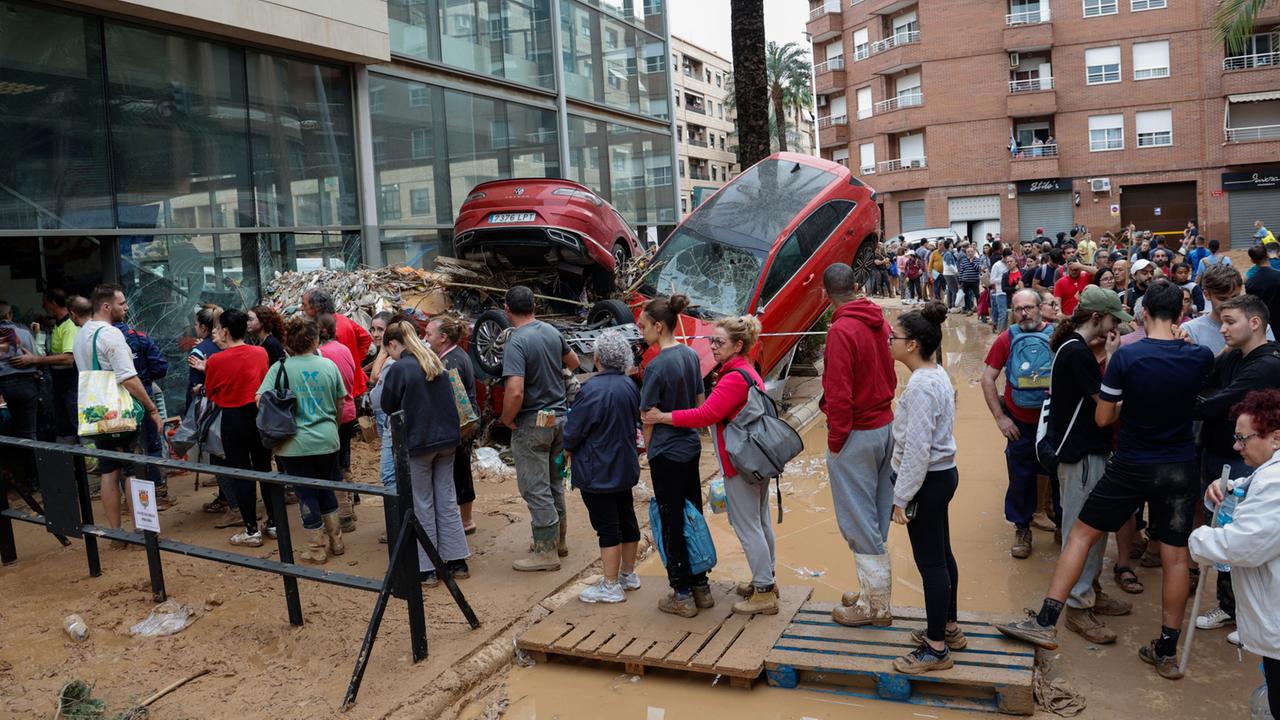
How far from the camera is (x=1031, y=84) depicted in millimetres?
41656

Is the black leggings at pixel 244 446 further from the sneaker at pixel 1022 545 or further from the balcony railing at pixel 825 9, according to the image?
the balcony railing at pixel 825 9

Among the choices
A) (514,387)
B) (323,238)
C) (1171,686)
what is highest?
(323,238)

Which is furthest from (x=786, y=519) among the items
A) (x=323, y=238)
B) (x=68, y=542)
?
(x=323, y=238)

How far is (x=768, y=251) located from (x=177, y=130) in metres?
7.22

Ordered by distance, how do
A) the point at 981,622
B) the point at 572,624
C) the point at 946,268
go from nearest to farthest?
the point at 981,622, the point at 572,624, the point at 946,268

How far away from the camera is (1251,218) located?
38.8 metres

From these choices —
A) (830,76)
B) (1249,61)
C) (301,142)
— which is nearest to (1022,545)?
(301,142)

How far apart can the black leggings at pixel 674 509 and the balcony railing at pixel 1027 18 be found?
141ft

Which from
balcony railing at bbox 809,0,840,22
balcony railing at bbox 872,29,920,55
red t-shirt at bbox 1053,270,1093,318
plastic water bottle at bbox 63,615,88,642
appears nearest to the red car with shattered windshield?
red t-shirt at bbox 1053,270,1093,318

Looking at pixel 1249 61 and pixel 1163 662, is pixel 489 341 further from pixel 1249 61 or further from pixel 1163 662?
pixel 1249 61

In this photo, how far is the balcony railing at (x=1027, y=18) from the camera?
41.0 meters

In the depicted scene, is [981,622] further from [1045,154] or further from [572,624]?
[1045,154]

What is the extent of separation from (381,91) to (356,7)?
1371 millimetres

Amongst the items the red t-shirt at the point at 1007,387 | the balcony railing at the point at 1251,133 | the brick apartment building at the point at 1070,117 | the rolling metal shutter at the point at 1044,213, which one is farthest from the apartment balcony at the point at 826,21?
the red t-shirt at the point at 1007,387
